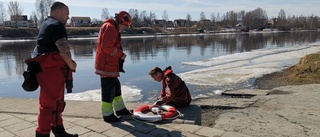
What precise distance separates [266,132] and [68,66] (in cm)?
360

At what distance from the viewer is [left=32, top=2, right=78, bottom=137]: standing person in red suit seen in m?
3.37

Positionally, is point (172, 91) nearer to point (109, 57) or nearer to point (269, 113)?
point (109, 57)

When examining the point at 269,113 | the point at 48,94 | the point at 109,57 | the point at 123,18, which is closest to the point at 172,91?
the point at 109,57

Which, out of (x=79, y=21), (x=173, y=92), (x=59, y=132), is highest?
(x=79, y=21)

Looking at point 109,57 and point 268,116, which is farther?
point 268,116

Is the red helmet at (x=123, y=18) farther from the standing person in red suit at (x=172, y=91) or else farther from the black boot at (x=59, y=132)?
the black boot at (x=59, y=132)

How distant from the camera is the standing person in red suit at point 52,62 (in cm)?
337

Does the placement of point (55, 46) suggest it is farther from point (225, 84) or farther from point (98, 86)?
point (225, 84)

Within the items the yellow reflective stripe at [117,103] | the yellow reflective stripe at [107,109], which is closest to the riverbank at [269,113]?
the yellow reflective stripe at [117,103]

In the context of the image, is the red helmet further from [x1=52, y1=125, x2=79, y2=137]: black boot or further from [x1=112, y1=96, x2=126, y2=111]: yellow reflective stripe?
[x1=52, y1=125, x2=79, y2=137]: black boot

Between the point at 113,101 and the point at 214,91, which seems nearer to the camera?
the point at 113,101

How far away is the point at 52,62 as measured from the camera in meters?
3.42

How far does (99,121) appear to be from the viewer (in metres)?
4.63

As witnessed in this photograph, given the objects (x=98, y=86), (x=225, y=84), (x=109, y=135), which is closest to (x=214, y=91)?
(x=225, y=84)
